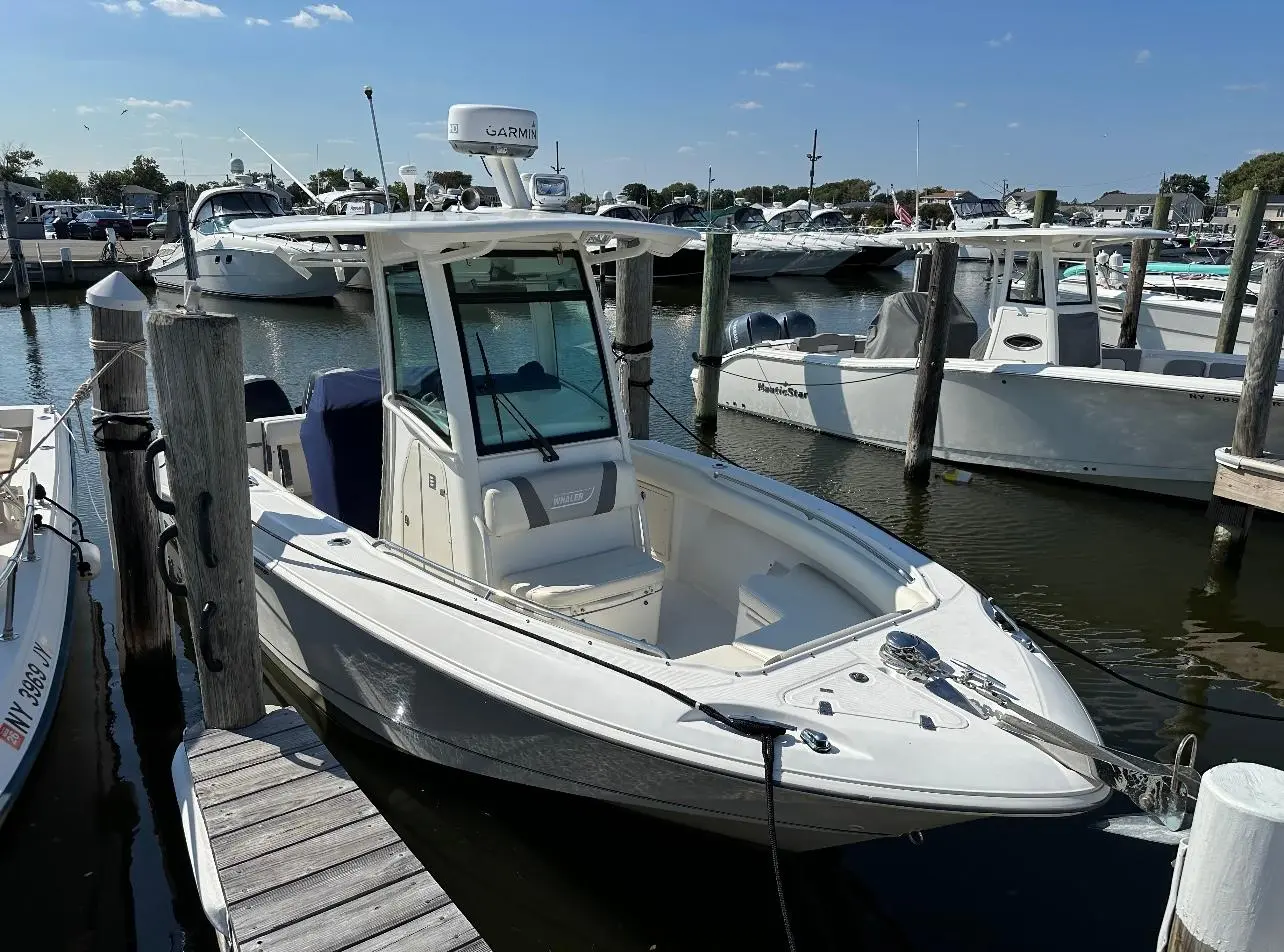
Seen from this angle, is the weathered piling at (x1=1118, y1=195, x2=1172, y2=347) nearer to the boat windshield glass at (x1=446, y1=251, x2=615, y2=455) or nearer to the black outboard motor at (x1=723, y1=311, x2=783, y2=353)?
the black outboard motor at (x1=723, y1=311, x2=783, y2=353)

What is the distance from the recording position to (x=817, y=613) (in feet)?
13.7

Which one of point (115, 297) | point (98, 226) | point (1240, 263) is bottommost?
point (115, 297)

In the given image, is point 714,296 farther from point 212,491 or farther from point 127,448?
point 212,491

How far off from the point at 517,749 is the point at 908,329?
793 cm

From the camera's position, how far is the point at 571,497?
4215mm

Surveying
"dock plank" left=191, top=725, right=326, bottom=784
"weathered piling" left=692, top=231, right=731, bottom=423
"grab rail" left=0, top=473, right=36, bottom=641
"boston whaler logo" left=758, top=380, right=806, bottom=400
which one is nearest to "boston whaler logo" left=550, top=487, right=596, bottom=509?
"dock plank" left=191, top=725, right=326, bottom=784

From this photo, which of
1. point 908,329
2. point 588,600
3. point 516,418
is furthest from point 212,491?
point 908,329

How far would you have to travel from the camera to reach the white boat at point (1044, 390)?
834 cm

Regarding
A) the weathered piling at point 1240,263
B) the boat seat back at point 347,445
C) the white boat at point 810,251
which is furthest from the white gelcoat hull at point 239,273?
the boat seat back at point 347,445

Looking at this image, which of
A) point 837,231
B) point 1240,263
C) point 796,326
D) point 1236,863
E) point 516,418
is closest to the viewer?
point 1236,863

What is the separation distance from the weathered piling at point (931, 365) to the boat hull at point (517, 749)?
631 centimetres

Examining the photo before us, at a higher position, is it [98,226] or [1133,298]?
[98,226]

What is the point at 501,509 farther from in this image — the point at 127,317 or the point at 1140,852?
the point at 1140,852

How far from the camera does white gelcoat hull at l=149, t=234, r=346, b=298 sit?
22.9 meters
